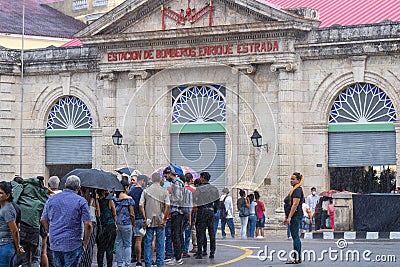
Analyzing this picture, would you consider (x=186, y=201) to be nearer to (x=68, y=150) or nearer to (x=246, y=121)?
(x=246, y=121)

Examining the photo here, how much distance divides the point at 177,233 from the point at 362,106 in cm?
1483

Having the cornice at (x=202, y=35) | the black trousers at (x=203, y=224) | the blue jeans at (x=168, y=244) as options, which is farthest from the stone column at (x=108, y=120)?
the blue jeans at (x=168, y=244)

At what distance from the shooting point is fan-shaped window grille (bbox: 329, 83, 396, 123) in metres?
34.6

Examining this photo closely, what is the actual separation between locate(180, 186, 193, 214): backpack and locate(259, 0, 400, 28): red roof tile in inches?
638

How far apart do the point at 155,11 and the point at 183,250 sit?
1658cm

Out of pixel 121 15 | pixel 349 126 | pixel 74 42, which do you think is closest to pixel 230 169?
pixel 349 126

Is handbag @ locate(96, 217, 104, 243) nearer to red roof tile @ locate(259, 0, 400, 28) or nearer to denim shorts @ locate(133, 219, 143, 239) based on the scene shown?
denim shorts @ locate(133, 219, 143, 239)

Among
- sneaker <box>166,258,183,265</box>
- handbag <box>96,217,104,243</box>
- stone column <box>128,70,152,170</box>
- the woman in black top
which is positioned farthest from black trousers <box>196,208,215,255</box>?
stone column <box>128,70,152,170</box>

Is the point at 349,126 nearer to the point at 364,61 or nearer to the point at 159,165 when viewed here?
the point at 364,61

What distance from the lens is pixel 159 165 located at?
3831 centimetres

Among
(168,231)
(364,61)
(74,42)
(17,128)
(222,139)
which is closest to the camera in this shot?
(168,231)

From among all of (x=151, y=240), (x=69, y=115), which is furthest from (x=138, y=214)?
(x=69, y=115)

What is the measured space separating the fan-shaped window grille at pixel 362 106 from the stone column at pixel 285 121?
4.46 ft

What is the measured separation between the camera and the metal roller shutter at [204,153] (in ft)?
121
